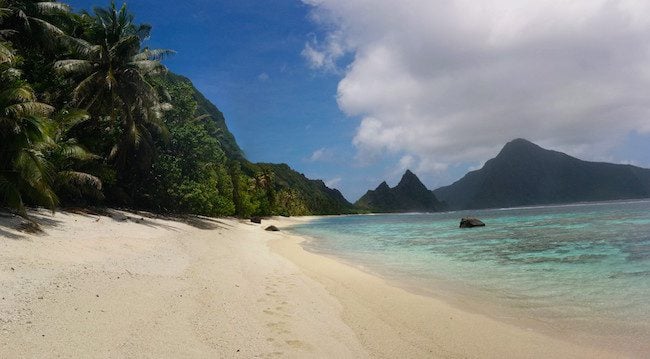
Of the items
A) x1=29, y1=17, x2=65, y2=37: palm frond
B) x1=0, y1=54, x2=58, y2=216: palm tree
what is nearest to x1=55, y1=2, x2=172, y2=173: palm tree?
x1=29, y1=17, x2=65, y2=37: palm frond

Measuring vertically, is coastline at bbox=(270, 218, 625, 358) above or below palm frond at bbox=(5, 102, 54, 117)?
below

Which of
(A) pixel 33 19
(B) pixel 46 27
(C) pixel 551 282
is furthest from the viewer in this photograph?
(B) pixel 46 27

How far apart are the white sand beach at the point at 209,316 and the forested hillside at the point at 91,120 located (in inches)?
136

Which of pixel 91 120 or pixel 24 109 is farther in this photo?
pixel 91 120

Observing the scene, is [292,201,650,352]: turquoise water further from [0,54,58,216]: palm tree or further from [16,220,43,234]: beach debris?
[0,54,58,216]: palm tree

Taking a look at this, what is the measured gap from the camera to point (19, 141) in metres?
12.1

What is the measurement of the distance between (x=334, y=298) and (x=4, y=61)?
13.2 meters

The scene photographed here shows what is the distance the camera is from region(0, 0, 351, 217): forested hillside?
12430mm

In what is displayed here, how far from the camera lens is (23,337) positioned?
4766 millimetres

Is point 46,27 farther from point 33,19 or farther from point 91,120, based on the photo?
point 91,120

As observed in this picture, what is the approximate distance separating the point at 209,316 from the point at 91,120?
23711 mm

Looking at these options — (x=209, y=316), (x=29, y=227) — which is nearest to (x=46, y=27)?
(x=29, y=227)

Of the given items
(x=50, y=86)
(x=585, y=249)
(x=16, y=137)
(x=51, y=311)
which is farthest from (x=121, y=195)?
(x=585, y=249)

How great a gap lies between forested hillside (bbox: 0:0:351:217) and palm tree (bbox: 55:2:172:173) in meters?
0.07
